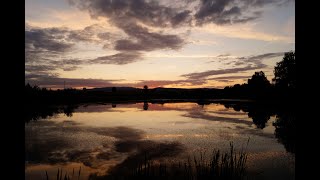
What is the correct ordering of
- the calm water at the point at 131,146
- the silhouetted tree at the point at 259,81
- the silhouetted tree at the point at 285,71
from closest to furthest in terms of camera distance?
1. the calm water at the point at 131,146
2. the silhouetted tree at the point at 285,71
3. the silhouetted tree at the point at 259,81

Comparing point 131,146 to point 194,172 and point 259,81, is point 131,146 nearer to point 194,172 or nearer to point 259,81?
point 194,172

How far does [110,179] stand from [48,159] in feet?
15.1

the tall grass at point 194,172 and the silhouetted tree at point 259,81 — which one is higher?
the silhouetted tree at point 259,81

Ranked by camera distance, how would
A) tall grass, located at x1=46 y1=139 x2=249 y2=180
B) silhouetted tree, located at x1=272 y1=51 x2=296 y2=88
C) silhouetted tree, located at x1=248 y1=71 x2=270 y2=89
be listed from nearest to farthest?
tall grass, located at x1=46 y1=139 x2=249 y2=180 < silhouetted tree, located at x1=272 y1=51 x2=296 y2=88 < silhouetted tree, located at x1=248 y1=71 x2=270 y2=89

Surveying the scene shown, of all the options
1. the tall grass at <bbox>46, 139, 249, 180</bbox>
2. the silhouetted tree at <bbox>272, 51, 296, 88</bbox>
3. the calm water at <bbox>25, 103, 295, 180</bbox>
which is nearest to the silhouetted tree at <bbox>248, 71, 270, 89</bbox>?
the silhouetted tree at <bbox>272, 51, 296, 88</bbox>

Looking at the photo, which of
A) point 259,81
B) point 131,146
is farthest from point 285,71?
point 131,146

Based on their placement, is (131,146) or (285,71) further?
(285,71)

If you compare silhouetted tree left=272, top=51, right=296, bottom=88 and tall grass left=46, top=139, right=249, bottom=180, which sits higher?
silhouetted tree left=272, top=51, right=296, bottom=88

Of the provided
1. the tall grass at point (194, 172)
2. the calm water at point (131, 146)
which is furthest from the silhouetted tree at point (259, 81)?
the tall grass at point (194, 172)

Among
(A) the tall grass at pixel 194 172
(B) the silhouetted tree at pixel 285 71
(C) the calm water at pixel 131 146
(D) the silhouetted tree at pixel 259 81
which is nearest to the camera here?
(A) the tall grass at pixel 194 172

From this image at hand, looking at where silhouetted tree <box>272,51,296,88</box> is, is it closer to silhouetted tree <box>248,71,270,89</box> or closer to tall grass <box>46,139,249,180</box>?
silhouetted tree <box>248,71,270,89</box>

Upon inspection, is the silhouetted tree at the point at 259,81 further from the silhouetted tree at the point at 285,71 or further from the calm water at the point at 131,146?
the calm water at the point at 131,146
